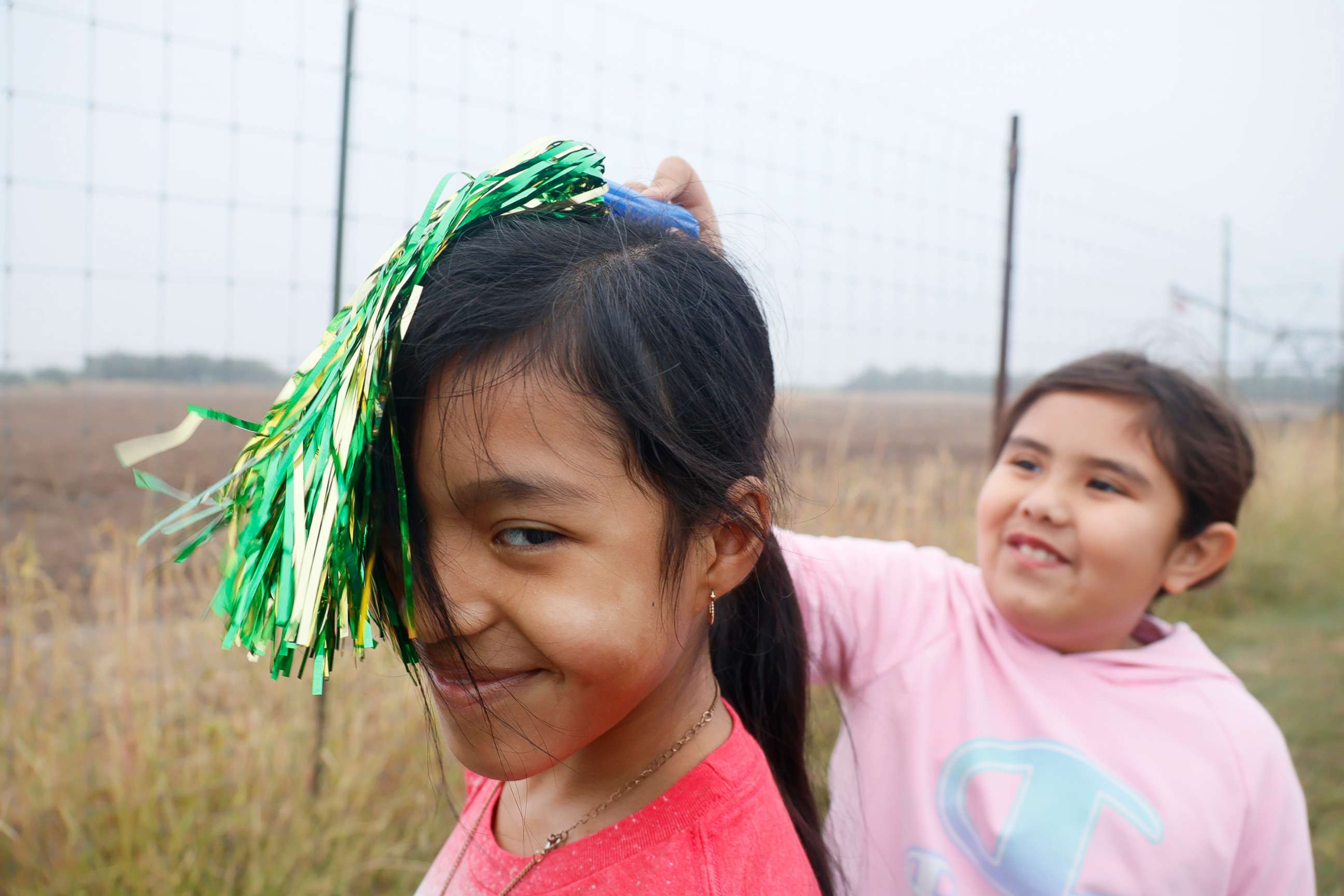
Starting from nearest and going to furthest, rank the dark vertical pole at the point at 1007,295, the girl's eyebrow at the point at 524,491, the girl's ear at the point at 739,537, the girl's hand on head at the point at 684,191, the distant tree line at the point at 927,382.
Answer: the girl's eyebrow at the point at 524,491, the girl's ear at the point at 739,537, the girl's hand on head at the point at 684,191, the dark vertical pole at the point at 1007,295, the distant tree line at the point at 927,382

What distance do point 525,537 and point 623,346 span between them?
0.20 m

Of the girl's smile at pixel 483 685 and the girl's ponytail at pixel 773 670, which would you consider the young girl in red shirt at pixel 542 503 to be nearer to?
the girl's smile at pixel 483 685

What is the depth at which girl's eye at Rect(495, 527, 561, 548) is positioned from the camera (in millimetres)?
832

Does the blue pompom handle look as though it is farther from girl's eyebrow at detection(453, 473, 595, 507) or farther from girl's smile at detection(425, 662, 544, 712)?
girl's smile at detection(425, 662, 544, 712)

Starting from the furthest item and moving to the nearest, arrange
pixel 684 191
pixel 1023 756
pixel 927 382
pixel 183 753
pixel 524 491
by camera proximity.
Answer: pixel 927 382 → pixel 183 753 → pixel 1023 756 → pixel 684 191 → pixel 524 491

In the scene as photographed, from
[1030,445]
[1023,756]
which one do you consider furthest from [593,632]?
[1030,445]

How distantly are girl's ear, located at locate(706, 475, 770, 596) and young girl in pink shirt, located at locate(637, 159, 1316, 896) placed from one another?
44 centimetres

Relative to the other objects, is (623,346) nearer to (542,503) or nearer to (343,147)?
(542,503)

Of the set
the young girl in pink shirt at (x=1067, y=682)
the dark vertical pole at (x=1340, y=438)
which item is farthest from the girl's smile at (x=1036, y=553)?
the dark vertical pole at (x=1340, y=438)

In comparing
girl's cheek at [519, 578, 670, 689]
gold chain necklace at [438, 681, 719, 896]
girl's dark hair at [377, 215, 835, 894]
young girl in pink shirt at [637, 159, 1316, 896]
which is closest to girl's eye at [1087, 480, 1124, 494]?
young girl in pink shirt at [637, 159, 1316, 896]

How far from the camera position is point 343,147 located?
275 cm

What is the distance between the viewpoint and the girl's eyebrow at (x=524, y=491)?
811mm

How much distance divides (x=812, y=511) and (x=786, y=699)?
3.05 meters

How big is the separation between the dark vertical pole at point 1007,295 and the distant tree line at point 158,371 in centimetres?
271
